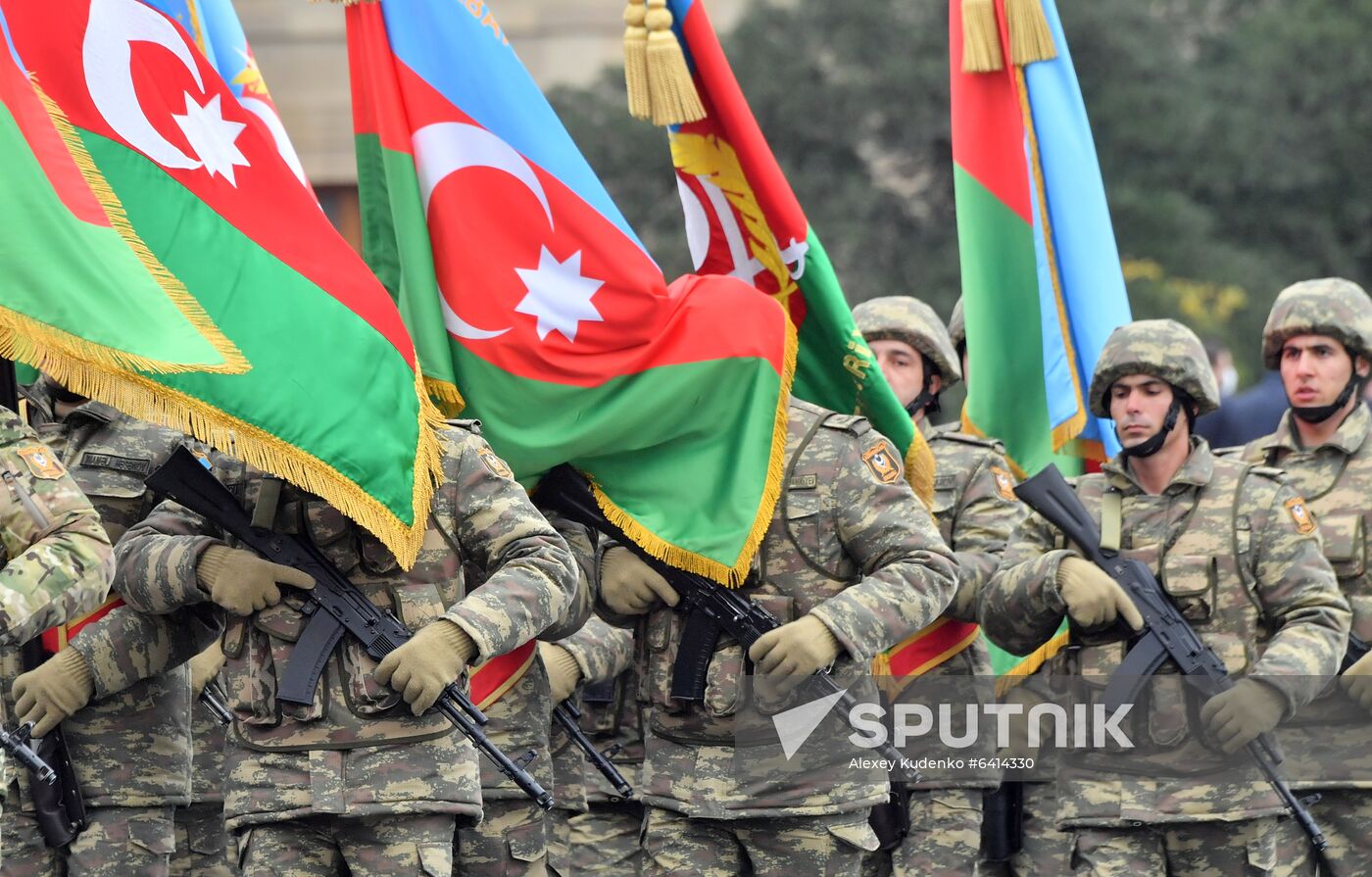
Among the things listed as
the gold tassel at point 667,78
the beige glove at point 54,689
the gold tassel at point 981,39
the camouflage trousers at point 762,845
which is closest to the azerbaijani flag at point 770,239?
the gold tassel at point 667,78

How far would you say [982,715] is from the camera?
29.1ft

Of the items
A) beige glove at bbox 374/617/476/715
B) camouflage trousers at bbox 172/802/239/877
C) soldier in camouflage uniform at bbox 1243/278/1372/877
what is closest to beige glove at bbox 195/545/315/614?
beige glove at bbox 374/617/476/715

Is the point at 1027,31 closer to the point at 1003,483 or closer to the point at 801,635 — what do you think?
the point at 1003,483

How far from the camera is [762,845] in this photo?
23.6ft

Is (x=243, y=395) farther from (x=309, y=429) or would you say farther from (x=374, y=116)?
(x=374, y=116)

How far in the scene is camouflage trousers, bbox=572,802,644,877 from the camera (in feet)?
30.7

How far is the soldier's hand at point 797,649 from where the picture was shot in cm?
691

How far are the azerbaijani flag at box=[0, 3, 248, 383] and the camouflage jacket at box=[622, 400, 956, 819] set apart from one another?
1772 millimetres

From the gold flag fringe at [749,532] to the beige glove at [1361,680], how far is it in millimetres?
2162

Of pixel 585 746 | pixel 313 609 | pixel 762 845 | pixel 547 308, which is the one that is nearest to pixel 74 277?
pixel 313 609

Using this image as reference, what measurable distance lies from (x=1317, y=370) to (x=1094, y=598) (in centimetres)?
174

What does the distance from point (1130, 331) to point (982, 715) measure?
1.72 m

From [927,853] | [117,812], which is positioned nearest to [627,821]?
[927,853]

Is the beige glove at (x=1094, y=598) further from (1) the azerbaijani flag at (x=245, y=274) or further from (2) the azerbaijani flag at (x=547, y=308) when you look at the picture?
(1) the azerbaijani flag at (x=245, y=274)
